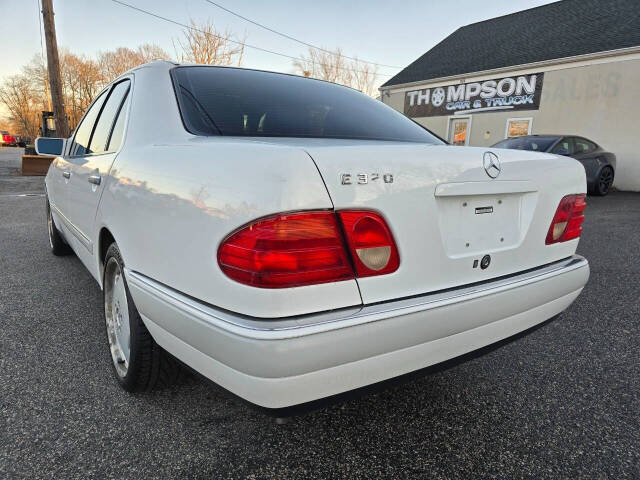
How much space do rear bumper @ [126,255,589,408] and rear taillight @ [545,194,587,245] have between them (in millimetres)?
351

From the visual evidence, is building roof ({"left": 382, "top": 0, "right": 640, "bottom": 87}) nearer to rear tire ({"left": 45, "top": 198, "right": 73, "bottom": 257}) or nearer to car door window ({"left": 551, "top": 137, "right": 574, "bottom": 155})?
car door window ({"left": 551, "top": 137, "right": 574, "bottom": 155})

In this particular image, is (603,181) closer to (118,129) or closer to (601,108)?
(601,108)

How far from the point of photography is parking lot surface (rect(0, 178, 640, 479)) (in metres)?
1.45

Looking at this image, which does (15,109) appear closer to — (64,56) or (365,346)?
(64,56)

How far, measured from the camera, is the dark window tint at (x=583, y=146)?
31.4ft

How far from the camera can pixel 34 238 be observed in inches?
193

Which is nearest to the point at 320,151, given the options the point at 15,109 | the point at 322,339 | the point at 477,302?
the point at 322,339

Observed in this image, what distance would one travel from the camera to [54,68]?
12.7 meters

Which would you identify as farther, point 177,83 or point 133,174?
point 177,83

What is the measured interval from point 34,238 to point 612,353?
5695 millimetres

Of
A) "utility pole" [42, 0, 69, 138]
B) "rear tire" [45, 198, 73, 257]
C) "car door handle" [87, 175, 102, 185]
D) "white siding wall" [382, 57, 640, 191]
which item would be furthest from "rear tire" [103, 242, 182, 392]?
"white siding wall" [382, 57, 640, 191]

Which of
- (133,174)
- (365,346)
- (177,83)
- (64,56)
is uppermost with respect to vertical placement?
(64,56)

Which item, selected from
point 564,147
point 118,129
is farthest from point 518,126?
point 118,129

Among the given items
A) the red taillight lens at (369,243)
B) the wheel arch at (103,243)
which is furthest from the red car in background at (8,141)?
the red taillight lens at (369,243)
